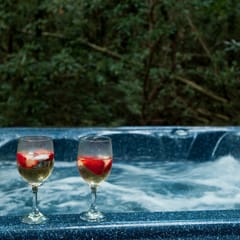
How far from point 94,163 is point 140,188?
1.36m

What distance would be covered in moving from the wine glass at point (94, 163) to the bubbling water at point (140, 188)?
0.92 meters

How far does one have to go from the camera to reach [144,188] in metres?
2.75

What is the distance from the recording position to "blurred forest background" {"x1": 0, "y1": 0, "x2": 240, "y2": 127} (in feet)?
14.6

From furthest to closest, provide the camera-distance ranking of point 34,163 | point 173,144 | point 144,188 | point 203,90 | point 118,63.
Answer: point 203,90 < point 118,63 < point 173,144 < point 144,188 < point 34,163

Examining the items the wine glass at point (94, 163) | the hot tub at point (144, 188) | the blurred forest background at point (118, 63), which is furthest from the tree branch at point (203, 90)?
the wine glass at point (94, 163)

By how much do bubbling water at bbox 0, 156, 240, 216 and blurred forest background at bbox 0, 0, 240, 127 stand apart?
1444 mm

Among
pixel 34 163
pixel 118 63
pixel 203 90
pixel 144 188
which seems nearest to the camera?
pixel 34 163

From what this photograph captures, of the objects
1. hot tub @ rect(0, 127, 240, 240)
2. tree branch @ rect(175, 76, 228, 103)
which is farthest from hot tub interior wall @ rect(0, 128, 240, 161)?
tree branch @ rect(175, 76, 228, 103)

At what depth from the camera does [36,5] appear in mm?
4609

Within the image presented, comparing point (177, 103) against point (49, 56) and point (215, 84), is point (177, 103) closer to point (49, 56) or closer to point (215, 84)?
point (215, 84)

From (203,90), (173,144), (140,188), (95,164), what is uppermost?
(95,164)

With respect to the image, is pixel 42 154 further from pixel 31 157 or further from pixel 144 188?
pixel 144 188

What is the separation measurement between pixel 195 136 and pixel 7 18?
2184 mm

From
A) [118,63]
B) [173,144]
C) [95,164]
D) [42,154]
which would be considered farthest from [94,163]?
[118,63]
